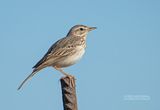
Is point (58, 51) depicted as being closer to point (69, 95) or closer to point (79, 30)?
point (79, 30)

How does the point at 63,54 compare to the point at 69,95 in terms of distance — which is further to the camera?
the point at 63,54

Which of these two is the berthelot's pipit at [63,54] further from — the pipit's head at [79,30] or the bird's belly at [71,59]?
the pipit's head at [79,30]

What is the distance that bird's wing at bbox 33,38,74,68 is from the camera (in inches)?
508

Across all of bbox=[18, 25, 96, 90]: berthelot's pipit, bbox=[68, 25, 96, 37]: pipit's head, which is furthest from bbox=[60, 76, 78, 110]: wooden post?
bbox=[68, 25, 96, 37]: pipit's head

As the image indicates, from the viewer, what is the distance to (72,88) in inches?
317

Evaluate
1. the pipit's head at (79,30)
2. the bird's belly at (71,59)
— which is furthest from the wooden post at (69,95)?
the pipit's head at (79,30)

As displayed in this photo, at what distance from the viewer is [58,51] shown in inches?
527

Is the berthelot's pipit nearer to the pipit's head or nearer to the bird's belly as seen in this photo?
the bird's belly

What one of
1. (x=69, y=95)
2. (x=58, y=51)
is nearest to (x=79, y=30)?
(x=58, y=51)

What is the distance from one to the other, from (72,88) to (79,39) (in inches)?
263

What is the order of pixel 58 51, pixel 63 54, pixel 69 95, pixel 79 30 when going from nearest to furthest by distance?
pixel 69 95 < pixel 63 54 < pixel 58 51 < pixel 79 30

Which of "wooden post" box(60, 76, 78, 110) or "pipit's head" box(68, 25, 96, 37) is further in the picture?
"pipit's head" box(68, 25, 96, 37)

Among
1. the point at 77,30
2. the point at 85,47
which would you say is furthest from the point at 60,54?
the point at 77,30

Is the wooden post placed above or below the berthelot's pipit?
below
